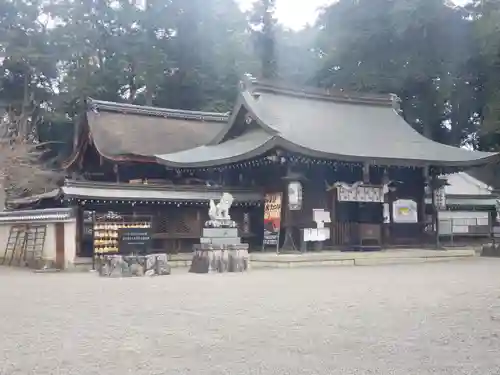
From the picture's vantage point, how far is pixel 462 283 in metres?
9.96

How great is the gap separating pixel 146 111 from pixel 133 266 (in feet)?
33.1

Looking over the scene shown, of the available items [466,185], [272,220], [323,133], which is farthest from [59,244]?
[466,185]

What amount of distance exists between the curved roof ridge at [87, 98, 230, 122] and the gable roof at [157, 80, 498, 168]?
3.65 metres

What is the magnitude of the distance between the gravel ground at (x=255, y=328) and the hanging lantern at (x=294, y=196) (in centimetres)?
547

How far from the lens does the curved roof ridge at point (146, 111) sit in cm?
2061

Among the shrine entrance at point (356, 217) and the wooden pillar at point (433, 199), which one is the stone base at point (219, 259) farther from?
the wooden pillar at point (433, 199)

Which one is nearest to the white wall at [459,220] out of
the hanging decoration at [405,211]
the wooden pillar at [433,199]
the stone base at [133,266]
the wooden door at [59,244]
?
the wooden pillar at [433,199]

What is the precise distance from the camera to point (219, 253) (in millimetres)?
13141

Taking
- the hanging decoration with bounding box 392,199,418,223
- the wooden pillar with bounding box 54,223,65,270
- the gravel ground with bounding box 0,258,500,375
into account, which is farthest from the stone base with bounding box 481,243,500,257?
the wooden pillar with bounding box 54,223,65,270

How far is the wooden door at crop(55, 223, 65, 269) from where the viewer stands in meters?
15.2

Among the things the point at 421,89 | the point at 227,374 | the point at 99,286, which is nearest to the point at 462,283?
the point at 99,286

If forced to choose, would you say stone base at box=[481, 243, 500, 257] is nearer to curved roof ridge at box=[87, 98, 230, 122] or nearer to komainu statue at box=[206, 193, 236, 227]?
komainu statue at box=[206, 193, 236, 227]

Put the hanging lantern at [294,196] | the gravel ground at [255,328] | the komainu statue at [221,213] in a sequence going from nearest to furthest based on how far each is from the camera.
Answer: the gravel ground at [255,328] → the komainu statue at [221,213] → the hanging lantern at [294,196]

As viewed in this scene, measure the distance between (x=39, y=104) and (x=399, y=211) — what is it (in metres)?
20.9
